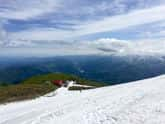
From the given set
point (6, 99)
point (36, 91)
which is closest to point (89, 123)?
point (6, 99)

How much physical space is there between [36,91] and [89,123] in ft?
92.4

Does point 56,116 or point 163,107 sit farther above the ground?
point 163,107

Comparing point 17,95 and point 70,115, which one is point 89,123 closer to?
point 70,115

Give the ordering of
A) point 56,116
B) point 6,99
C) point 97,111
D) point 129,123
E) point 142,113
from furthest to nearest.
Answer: point 6,99
point 56,116
point 97,111
point 142,113
point 129,123

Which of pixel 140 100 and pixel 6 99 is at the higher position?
pixel 140 100

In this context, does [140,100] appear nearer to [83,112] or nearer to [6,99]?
[83,112]

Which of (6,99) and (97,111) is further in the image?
(6,99)

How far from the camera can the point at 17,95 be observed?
37.4 m

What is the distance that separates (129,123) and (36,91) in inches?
1183

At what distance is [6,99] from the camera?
3444 cm

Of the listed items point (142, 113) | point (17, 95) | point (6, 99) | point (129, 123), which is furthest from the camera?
point (17, 95)

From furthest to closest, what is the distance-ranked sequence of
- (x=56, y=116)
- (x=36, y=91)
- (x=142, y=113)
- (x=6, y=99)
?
1. (x=36, y=91)
2. (x=6, y=99)
3. (x=56, y=116)
4. (x=142, y=113)

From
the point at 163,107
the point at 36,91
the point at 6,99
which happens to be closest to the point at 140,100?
the point at 163,107

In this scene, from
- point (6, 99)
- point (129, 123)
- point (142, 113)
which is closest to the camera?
point (129, 123)
